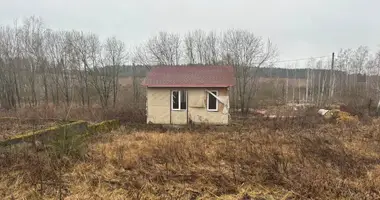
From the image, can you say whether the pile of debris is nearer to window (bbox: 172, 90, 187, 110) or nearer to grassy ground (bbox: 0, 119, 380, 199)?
grassy ground (bbox: 0, 119, 380, 199)

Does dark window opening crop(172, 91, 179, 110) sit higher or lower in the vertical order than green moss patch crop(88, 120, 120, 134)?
higher

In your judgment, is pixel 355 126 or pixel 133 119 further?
pixel 133 119

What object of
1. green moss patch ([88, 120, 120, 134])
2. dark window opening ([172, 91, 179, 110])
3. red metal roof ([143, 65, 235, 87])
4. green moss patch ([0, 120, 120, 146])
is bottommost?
green moss patch ([88, 120, 120, 134])

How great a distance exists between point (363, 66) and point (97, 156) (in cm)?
3614

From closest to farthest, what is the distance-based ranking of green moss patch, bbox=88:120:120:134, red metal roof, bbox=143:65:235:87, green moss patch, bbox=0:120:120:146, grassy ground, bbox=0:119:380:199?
grassy ground, bbox=0:119:380:199, green moss patch, bbox=0:120:120:146, green moss patch, bbox=88:120:120:134, red metal roof, bbox=143:65:235:87

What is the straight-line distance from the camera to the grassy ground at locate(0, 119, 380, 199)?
14.6 ft

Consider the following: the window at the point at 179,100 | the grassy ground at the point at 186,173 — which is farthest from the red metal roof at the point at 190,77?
the grassy ground at the point at 186,173

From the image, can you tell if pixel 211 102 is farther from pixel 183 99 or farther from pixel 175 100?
pixel 175 100

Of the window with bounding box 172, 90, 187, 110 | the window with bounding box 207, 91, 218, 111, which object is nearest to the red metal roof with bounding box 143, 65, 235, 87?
the window with bounding box 172, 90, 187, 110

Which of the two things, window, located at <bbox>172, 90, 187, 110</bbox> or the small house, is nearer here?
the small house

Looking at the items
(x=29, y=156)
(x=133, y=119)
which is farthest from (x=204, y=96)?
(x=29, y=156)

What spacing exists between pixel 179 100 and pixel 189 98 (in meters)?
0.57

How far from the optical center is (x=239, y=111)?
22.2 m

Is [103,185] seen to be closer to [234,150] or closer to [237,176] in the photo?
[237,176]
